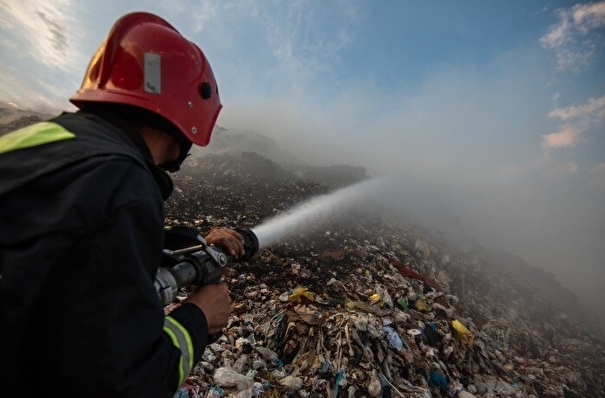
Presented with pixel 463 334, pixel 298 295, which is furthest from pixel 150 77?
pixel 463 334

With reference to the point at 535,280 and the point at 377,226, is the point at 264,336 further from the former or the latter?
the point at 535,280

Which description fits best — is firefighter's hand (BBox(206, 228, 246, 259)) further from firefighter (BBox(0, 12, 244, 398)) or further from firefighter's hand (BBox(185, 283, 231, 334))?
firefighter (BBox(0, 12, 244, 398))

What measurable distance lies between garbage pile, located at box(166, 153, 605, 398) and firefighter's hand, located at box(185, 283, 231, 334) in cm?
197

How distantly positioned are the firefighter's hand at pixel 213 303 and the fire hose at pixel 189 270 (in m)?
0.05

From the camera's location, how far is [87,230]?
0.73m

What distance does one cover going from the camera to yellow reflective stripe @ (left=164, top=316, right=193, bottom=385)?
955 mm

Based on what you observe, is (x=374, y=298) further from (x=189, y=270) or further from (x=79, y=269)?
(x=79, y=269)

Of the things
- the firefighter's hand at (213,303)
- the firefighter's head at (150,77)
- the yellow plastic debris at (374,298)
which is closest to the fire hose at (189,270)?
the firefighter's hand at (213,303)

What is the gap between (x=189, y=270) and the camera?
1302 millimetres

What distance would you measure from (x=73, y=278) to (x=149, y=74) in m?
0.98

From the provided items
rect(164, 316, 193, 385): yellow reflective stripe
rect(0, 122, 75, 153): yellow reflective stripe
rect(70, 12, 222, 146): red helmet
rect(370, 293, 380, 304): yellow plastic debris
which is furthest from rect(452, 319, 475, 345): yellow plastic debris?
rect(0, 122, 75, 153): yellow reflective stripe

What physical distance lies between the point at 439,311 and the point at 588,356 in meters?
6.61

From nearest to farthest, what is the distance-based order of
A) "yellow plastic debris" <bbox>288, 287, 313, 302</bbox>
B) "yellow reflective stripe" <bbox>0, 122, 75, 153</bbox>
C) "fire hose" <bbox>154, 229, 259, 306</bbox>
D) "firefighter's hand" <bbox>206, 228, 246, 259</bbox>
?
"yellow reflective stripe" <bbox>0, 122, 75, 153</bbox>, "fire hose" <bbox>154, 229, 259, 306</bbox>, "firefighter's hand" <bbox>206, 228, 246, 259</bbox>, "yellow plastic debris" <bbox>288, 287, 313, 302</bbox>

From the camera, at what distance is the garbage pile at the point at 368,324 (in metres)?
3.53
